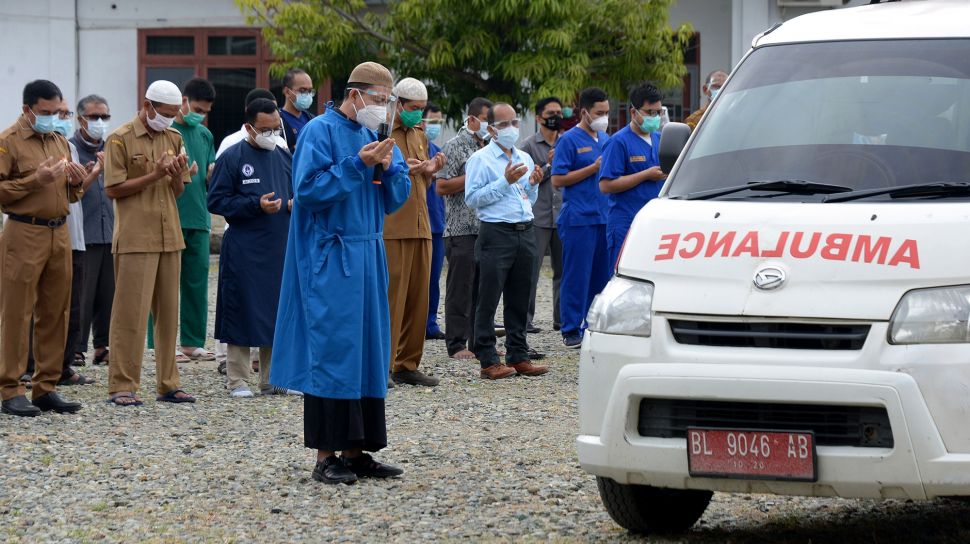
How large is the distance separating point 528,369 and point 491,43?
10110 mm

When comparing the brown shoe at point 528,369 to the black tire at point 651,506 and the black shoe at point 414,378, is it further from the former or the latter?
the black tire at point 651,506

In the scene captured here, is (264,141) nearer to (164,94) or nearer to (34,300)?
(164,94)

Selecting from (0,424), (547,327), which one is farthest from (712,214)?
(547,327)

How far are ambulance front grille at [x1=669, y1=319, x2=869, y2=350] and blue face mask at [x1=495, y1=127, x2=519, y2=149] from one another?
5.46 m

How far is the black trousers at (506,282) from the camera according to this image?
1038cm

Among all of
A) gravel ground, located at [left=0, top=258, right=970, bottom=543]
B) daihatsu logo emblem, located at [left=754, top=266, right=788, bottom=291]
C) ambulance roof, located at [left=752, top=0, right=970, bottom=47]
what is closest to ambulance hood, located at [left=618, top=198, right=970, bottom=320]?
daihatsu logo emblem, located at [left=754, top=266, right=788, bottom=291]

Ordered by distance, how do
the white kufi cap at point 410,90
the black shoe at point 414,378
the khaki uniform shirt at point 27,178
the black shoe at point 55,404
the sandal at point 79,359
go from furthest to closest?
the sandal at point 79,359
the black shoe at point 414,378
the white kufi cap at point 410,90
the black shoe at point 55,404
the khaki uniform shirt at point 27,178

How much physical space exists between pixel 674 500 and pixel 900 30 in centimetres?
212

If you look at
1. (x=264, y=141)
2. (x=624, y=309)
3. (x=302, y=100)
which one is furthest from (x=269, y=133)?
(x=624, y=309)

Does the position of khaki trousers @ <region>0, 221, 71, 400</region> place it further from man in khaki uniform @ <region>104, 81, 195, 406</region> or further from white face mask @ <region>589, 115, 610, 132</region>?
white face mask @ <region>589, 115, 610, 132</region>

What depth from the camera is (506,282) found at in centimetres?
1059

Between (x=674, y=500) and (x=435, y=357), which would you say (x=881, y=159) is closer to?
(x=674, y=500)

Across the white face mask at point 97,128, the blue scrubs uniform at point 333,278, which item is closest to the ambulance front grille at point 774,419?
the blue scrubs uniform at point 333,278

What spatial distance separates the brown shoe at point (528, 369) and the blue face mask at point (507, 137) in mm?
1599
